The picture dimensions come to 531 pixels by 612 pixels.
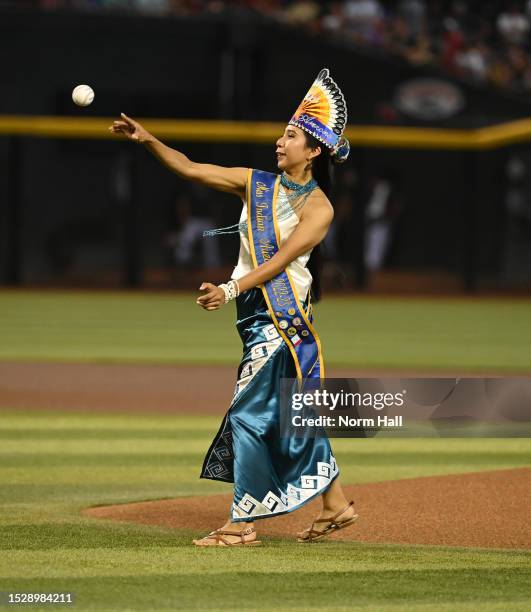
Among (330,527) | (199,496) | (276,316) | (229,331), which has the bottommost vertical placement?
(229,331)

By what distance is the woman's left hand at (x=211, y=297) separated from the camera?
4898mm

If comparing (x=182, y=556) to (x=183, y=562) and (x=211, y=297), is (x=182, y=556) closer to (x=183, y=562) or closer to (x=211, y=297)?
(x=183, y=562)

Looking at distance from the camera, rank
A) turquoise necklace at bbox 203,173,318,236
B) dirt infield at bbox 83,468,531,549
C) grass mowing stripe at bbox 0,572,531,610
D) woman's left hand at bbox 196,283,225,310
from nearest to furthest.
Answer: grass mowing stripe at bbox 0,572,531,610
woman's left hand at bbox 196,283,225,310
turquoise necklace at bbox 203,173,318,236
dirt infield at bbox 83,468,531,549

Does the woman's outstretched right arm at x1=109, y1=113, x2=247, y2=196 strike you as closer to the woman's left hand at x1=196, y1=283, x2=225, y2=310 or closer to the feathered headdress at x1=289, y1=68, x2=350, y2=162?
the feathered headdress at x1=289, y1=68, x2=350, y2=162

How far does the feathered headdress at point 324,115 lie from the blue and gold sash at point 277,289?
264mm

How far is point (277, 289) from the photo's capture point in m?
5.19

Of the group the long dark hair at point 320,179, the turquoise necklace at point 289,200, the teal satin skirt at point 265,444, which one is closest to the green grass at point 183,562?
the teal satin skirt at point 265,444

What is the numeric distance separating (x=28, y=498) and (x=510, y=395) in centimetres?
283

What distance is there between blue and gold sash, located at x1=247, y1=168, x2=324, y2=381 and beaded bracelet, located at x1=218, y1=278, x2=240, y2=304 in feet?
0.52

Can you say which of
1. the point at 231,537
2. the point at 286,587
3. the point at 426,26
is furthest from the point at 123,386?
the point at 426,26

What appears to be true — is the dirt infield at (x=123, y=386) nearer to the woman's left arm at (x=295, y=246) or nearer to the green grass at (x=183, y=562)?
the green grass at (x=183, y=562)

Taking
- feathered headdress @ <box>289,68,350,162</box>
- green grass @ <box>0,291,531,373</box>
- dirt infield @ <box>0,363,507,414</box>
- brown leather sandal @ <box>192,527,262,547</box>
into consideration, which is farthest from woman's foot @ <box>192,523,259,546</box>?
green grass @ <box>0,291,531,373</box>

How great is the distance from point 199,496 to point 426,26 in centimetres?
2071

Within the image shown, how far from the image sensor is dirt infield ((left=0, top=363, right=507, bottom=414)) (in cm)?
999
